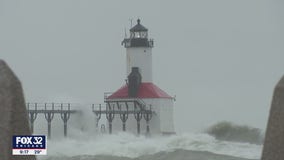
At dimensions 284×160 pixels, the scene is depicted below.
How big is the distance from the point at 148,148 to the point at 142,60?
27.9ft

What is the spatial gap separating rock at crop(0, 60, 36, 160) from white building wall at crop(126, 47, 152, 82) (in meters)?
69.5

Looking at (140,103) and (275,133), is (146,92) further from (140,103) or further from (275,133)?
(275,133)

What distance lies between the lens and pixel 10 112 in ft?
62.2

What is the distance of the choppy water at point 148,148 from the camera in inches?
3076

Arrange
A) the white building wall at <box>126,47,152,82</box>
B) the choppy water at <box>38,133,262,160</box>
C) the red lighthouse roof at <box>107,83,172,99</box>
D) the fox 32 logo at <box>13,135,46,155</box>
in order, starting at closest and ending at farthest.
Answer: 1. the fox 32 logo at <box>13,135,46,155</box>
2. the choppy water at <box>38,133,262,160</box>
3. the white building wall at <box>126,47,152,82</box>
4. the red lighthouse roof at <box>107,83,172,99</box>

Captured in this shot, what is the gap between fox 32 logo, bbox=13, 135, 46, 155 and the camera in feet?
61.7

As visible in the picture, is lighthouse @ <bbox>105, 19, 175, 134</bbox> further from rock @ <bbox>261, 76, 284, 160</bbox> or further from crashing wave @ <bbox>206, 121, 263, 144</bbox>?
rock @ <bbox>261, 76, 284, 160</bbox>

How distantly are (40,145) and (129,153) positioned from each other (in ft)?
203

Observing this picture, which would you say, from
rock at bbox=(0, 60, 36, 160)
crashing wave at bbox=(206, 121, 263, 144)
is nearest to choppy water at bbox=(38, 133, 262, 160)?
crashing wave at bbox=(206, 121, 263, 144)

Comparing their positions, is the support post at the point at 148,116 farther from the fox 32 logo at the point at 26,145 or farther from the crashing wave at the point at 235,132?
the fox 32 logo at the point at 26,145

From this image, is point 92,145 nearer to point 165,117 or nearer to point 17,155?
point 165,117

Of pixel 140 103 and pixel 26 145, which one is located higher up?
pixel 140 103

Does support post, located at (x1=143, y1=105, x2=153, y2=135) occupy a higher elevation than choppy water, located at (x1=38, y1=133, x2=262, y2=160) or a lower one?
higher

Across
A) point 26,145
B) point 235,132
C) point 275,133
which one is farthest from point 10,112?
point 235,132
